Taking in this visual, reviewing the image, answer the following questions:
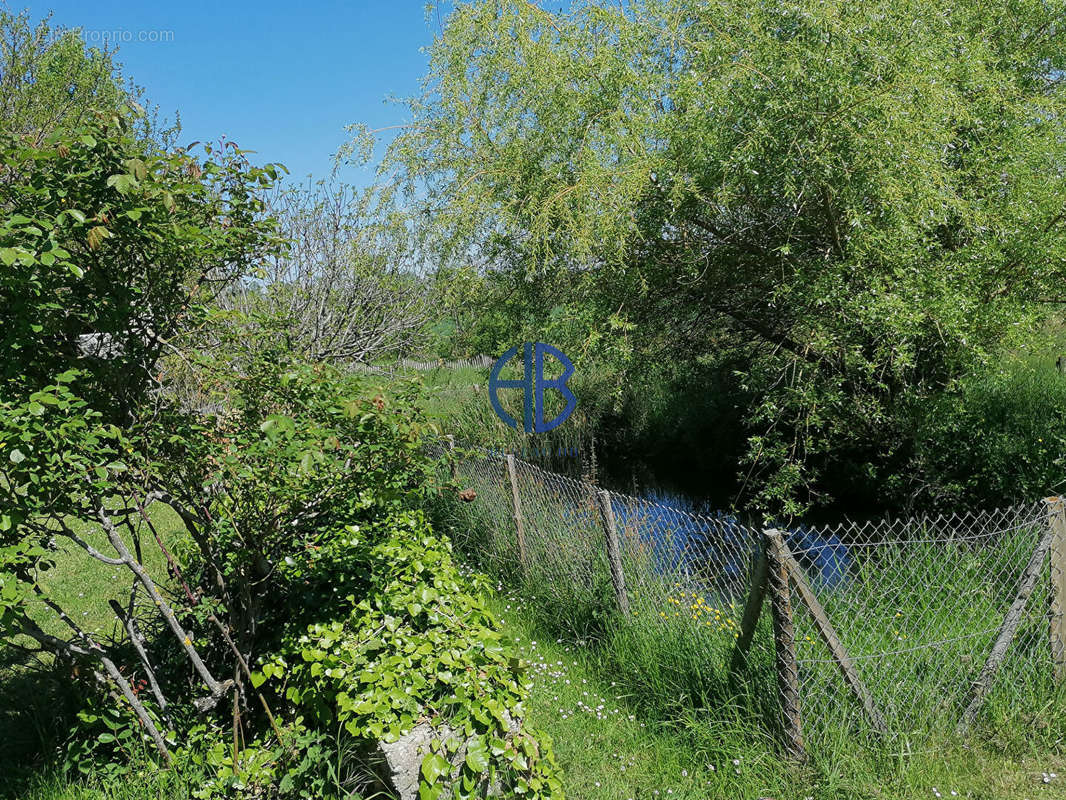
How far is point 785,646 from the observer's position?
3049 mm

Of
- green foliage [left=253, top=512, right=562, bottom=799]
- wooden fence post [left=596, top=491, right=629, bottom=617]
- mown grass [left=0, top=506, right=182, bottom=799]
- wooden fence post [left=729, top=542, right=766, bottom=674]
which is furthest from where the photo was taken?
wooden fence post [left=596, top=491, right=629, bottom=617]

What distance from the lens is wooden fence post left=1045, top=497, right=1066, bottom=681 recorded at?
3.55m

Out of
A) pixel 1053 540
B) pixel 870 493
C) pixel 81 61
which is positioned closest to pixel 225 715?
pixel 1053 540

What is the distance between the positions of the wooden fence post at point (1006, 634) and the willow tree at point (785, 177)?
2175 millimetres

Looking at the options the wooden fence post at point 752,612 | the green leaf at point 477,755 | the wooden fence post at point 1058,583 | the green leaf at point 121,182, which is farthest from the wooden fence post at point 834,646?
the green leaf at point 121,182

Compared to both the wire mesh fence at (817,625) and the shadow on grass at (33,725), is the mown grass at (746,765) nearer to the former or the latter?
the wire mesh fence at (817,625)

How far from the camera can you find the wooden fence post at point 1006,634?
3.42 metres

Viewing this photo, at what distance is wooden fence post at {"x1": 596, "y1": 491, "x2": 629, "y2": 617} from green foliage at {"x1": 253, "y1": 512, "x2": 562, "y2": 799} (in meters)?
1.02

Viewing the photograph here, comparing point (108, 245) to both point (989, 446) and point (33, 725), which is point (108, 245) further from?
point (989, 446)

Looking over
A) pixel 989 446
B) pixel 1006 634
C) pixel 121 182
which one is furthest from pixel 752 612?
pixel 989 446

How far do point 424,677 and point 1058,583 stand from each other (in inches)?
128

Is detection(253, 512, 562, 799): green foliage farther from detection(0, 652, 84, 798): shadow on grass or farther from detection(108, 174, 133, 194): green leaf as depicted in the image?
detection(108, 174, 133, 194): green leaf

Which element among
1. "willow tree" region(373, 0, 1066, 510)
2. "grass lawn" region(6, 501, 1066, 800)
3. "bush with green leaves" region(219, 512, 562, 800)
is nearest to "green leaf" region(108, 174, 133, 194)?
"bush with green leaves" region(219, 512, 562, 800)

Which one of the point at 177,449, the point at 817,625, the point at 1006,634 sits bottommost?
the point at 1006,634
